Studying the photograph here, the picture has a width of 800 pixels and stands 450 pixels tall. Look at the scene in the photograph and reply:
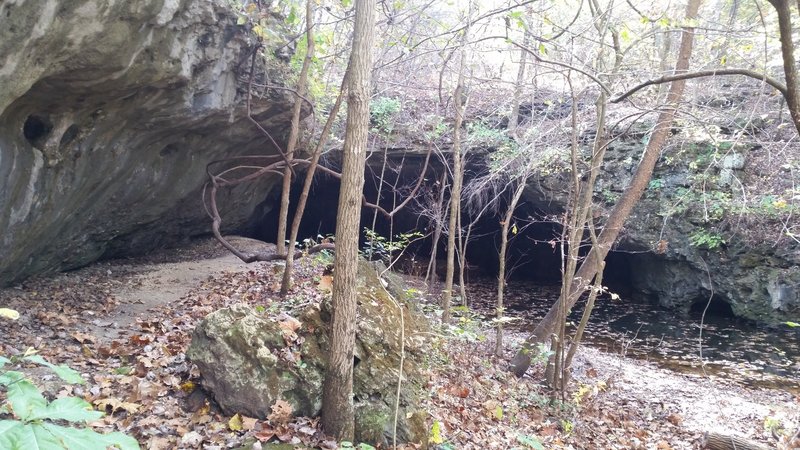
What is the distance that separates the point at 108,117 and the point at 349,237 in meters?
4.76

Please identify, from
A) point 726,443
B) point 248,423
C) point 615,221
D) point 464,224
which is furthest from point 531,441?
point 464,224

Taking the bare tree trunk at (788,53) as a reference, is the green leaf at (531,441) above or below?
below

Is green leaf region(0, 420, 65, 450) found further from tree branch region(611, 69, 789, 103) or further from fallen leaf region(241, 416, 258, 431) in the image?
tree branch region(611, 69, 789, 103)

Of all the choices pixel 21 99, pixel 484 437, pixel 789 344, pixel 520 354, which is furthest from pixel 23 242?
pixel 789 344

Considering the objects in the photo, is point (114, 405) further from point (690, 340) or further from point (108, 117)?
point (690, 340)

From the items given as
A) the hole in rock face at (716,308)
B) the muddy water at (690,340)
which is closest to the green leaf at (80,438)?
the muddy water at (690,340)

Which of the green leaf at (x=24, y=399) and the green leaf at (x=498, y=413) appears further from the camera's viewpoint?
the green leaf at (x=498, y=413)

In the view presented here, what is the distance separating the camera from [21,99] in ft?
16.2

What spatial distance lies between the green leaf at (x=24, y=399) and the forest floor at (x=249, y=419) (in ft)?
6.70

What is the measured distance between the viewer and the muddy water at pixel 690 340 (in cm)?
913

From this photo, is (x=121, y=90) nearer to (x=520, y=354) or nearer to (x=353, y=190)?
(x=353, y=190)

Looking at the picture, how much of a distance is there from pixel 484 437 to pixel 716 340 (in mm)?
9007

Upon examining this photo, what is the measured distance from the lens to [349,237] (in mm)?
3576

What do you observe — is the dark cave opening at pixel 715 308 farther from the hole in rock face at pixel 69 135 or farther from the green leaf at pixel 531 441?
the hole in rock face at pixel 69 135
